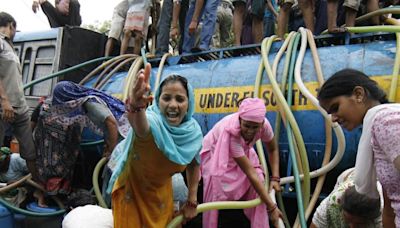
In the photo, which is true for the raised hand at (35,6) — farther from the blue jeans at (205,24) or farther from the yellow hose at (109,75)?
the blue jeans at (205,24)

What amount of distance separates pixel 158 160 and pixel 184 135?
173mm

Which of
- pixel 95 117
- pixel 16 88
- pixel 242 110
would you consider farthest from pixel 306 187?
pixel 16 88

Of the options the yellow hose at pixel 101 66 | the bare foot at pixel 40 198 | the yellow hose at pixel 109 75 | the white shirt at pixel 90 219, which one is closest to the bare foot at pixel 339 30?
the white shirt at pixel 90 219

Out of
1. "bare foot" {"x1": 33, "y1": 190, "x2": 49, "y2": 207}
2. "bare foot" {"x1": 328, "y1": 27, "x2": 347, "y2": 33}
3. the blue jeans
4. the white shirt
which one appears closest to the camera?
the white shirt

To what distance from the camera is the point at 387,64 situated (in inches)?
110

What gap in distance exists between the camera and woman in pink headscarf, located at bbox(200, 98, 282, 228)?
8.86 feet

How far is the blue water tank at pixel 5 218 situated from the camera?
349 cm

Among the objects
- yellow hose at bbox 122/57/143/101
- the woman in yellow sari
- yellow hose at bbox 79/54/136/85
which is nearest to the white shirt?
the woman in yellow sari

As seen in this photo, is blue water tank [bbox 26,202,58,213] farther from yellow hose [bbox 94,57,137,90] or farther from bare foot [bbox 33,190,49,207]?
yellow hose [bbox 94,57,137,90]

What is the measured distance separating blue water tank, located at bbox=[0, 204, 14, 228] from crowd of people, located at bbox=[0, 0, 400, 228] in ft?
0.99

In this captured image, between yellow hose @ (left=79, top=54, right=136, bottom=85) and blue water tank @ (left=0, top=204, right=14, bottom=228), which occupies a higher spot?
yellow hose @ (left=79, top=54, right=136, bottom=85)

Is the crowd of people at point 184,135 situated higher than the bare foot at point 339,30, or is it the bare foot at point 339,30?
the bare foot at point 339,30

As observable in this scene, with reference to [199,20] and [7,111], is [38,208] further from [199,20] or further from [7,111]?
[199,20]

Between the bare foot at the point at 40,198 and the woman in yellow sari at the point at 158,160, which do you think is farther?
the bare foot at the point at 40,198
